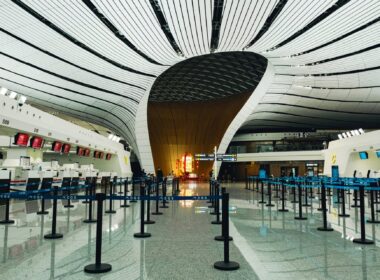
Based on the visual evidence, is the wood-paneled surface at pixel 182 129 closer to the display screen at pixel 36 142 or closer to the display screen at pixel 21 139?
the display screen at pixel 36 142

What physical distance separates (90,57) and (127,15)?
5.91m

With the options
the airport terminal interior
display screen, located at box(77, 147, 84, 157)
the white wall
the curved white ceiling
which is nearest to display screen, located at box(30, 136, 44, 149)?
the airport terminal interior

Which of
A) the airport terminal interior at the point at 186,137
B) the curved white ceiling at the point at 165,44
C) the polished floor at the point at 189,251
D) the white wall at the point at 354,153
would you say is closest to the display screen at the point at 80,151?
the airport terminal interior at the point at 186,137

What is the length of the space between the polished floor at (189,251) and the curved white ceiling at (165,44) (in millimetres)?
11089

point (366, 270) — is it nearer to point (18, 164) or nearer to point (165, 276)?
point (165, 276)

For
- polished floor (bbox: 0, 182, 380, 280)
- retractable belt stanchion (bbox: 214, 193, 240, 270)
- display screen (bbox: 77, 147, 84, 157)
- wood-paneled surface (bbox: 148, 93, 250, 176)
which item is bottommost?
polished floor (bbox: 0, 182, 380, 280)

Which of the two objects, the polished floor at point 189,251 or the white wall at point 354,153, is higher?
the white wall at point 354,153

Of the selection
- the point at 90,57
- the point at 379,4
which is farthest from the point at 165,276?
the point at 90,57

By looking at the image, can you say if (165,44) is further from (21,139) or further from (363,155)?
(363,155)

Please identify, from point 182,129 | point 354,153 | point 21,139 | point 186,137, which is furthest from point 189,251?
point 186,137

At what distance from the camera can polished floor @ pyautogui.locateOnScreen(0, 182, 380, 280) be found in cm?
376

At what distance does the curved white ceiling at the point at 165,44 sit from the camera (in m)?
15.4

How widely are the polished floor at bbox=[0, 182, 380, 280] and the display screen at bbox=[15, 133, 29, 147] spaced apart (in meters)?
9.39

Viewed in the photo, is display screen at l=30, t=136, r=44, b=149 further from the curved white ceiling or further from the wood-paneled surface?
the wood-paneled surface
